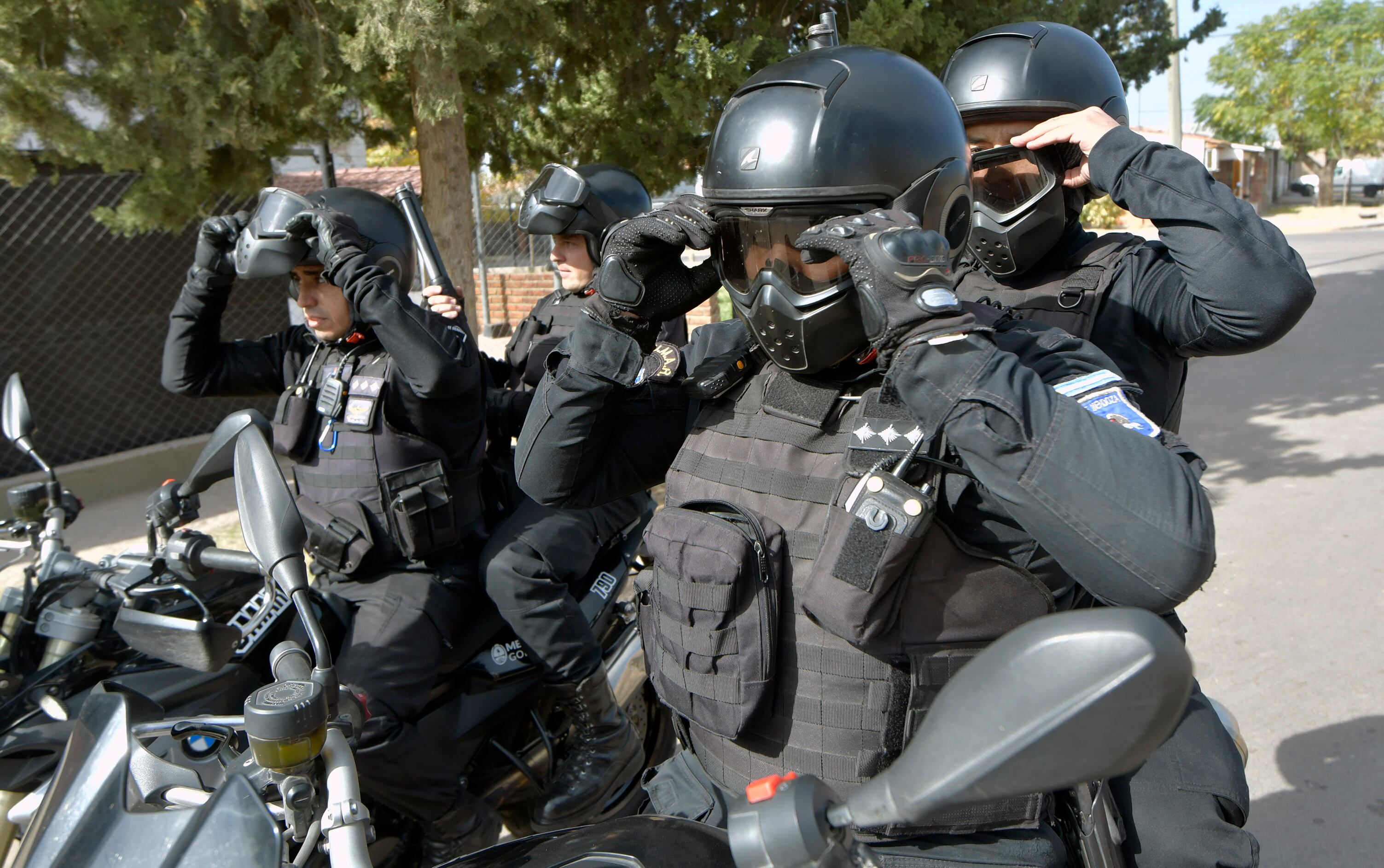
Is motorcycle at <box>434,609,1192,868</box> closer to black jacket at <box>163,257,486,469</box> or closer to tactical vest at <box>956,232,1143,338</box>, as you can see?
tactical vest at <box>956,232,1143,338</box>

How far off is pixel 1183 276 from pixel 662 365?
3.61 ft

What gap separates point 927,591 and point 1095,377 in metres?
0.39

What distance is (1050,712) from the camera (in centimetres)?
81

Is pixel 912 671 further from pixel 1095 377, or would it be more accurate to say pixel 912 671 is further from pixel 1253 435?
pixel 1253 435

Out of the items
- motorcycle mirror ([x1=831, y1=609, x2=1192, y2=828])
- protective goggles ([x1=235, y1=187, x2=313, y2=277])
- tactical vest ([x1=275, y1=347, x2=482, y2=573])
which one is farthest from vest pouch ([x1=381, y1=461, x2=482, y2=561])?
motorcycle mirror ([x1=831, y1=609, x2=1192, y2=828])

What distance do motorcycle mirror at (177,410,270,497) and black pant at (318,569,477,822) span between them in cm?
84

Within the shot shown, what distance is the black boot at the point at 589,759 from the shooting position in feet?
9.89

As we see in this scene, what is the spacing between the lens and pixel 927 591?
144 centimetres

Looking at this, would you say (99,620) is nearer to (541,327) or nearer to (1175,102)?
(541,327)

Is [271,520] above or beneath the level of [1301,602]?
above

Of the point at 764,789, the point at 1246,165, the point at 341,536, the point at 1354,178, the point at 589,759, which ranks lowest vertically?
the point at 1354,178

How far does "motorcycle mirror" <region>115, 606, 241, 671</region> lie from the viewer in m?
2.08

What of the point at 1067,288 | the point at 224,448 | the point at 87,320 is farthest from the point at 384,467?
the point at 87,320

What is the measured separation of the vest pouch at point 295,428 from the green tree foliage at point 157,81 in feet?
8.29
